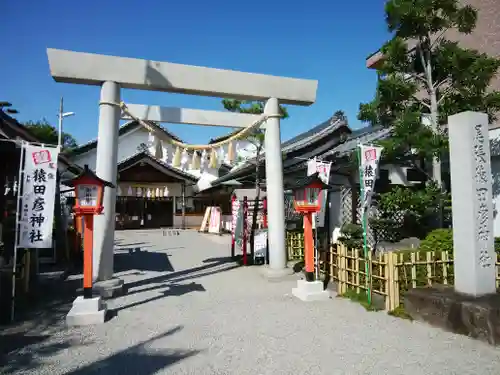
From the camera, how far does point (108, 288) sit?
7.26m

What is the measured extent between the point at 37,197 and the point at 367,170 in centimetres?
658

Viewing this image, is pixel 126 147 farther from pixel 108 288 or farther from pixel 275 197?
pixel 108 288

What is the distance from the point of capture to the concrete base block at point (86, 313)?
5750mm

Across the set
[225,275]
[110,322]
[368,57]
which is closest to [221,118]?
[225,275]

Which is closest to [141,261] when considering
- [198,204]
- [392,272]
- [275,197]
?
[275,197]

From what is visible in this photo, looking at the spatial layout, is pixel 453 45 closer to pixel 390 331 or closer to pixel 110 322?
pixel 390 331

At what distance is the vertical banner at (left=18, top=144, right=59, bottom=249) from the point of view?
21.2 ft

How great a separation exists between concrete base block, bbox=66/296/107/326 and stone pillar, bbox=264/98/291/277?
429 cm

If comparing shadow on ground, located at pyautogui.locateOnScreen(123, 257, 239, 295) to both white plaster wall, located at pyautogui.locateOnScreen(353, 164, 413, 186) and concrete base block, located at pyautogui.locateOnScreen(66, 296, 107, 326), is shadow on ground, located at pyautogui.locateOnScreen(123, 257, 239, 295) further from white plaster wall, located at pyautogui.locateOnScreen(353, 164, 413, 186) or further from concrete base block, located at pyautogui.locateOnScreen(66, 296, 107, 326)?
white plaster wall, located at pyautogui.locateOnScreen(353, 164, 413, 186)

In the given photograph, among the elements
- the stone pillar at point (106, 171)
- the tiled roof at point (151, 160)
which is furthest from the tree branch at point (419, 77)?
the tiled roof at point (151, 160)

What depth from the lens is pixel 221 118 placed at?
927cm

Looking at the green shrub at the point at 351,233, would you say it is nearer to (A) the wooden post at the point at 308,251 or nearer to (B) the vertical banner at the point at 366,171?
(B) the vertical banner at the point at 366,171

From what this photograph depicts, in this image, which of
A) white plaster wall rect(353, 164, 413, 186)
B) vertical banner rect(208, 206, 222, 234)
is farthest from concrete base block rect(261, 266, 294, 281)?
vertical banner rect(208, 206, 222, 234)

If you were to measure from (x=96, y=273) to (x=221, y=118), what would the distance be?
4.75m
